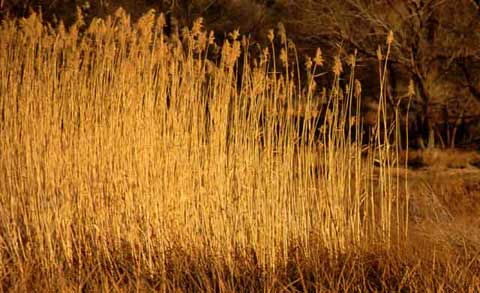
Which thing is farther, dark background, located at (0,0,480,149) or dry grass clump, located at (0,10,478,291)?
dark background, located at (0,0,480,149)

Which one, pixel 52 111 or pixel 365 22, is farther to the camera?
pixel 365 22

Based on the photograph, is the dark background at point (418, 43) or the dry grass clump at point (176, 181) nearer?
the dry grass clump at point (176, 181)

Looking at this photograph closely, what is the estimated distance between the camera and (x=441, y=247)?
3.45 metres

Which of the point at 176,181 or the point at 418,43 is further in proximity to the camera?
the point at 418,43

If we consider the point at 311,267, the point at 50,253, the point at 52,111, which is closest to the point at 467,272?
the point at 311,267

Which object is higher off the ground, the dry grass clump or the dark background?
the dark background

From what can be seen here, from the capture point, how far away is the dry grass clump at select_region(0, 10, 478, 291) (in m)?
3.25

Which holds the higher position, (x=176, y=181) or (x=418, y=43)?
(x=418, y=43)

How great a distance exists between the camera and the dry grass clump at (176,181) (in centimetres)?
325

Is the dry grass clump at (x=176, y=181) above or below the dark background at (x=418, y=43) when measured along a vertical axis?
below

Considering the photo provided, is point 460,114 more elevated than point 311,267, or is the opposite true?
point 460,114

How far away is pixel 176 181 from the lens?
3527 mm

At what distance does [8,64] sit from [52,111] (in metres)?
0.38

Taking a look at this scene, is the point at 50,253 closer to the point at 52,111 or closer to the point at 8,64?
the point at 52,111
